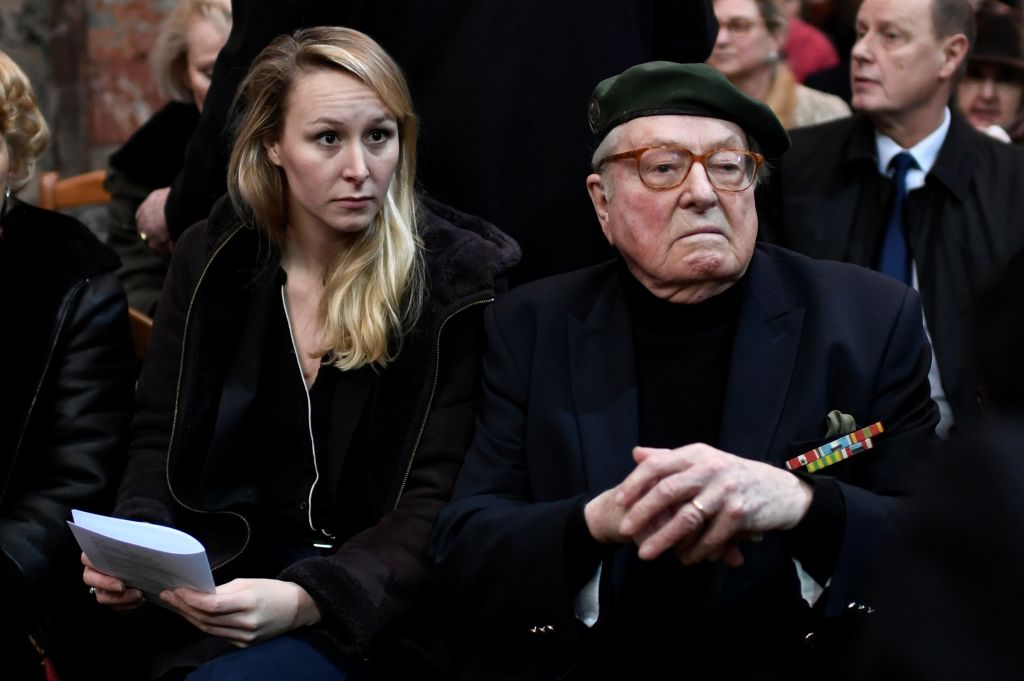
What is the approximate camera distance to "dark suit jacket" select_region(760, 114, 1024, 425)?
4.29m

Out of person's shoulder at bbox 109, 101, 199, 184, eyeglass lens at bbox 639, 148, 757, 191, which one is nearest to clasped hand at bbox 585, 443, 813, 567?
eyeglass lens at bbox 639, 148, 757, 191

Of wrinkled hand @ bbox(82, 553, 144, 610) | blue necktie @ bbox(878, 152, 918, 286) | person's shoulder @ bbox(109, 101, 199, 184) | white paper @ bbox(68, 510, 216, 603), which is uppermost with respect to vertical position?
person's shoulder @ bbox(109, 101, 199, 184)

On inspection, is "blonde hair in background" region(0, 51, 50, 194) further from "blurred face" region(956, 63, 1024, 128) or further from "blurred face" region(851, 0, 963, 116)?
"blurred face" region(956, 63, 1024, 128)

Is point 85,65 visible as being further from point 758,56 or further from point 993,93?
point 993,93

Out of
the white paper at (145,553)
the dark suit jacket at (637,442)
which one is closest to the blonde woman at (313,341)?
the white paper at (145,553)

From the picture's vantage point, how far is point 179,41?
202 inches

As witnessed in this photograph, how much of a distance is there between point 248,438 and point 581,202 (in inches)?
39.3

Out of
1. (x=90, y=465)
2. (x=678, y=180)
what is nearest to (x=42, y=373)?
(x=90, y=465)

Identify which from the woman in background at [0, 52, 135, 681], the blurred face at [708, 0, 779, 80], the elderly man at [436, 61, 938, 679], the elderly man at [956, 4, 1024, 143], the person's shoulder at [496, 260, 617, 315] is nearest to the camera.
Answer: the elderly man at [436, 61, 938, 679]

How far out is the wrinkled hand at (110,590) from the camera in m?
3.22

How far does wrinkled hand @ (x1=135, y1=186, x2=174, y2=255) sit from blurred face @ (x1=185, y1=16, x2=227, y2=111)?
0.62 meters

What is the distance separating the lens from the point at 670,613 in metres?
2.92

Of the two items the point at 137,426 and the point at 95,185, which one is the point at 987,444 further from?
the point at 95,185

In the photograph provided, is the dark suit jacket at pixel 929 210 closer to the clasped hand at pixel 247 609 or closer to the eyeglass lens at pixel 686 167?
the eyeglass lens at pixel 686 167
